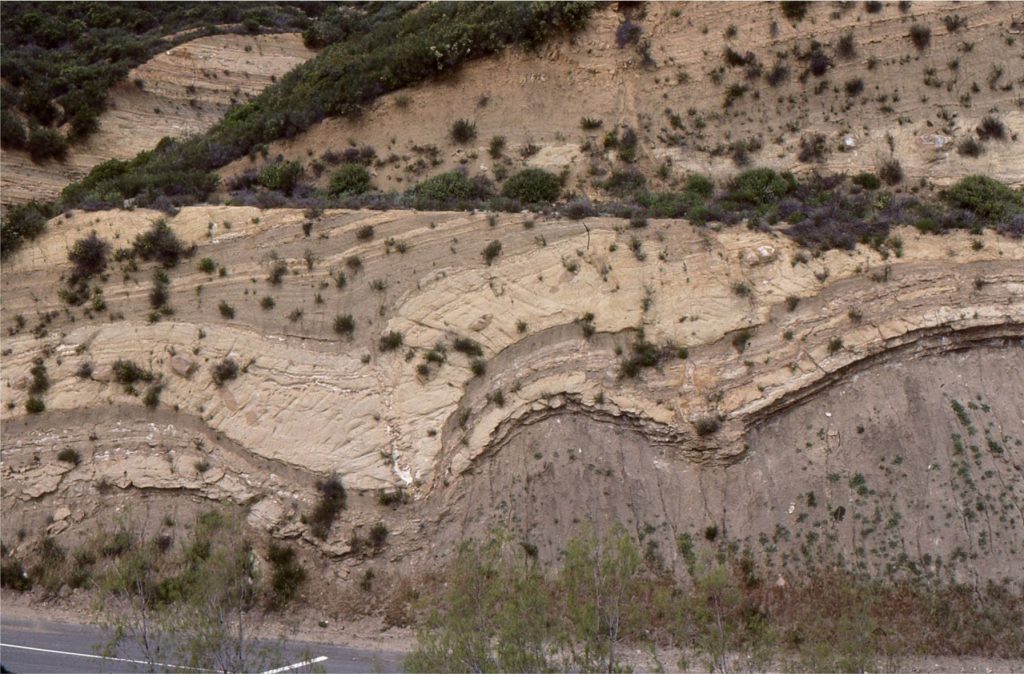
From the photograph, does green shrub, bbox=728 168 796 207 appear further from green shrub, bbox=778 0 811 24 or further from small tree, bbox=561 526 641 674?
small tree, bbox=561 526 641 674

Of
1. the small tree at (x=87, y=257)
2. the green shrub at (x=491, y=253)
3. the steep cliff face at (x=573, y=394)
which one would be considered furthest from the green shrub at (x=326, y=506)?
the small tree at (x=87, y=257)

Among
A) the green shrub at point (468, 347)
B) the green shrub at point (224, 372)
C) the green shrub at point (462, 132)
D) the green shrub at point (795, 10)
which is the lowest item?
the green shrub at point (224, 372)

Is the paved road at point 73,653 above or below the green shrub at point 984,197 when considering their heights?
below

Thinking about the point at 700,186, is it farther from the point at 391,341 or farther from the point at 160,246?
the point at 160,246

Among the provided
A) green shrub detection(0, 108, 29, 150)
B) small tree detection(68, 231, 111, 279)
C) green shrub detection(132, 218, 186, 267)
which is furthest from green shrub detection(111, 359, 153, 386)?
green shrub detection(0, 108, 29, 150)

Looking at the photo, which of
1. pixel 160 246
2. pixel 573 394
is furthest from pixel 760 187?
pixel 160 246

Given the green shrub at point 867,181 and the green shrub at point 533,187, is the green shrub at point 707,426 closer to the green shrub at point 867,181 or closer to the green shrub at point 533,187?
the green shrub at point 533,187
